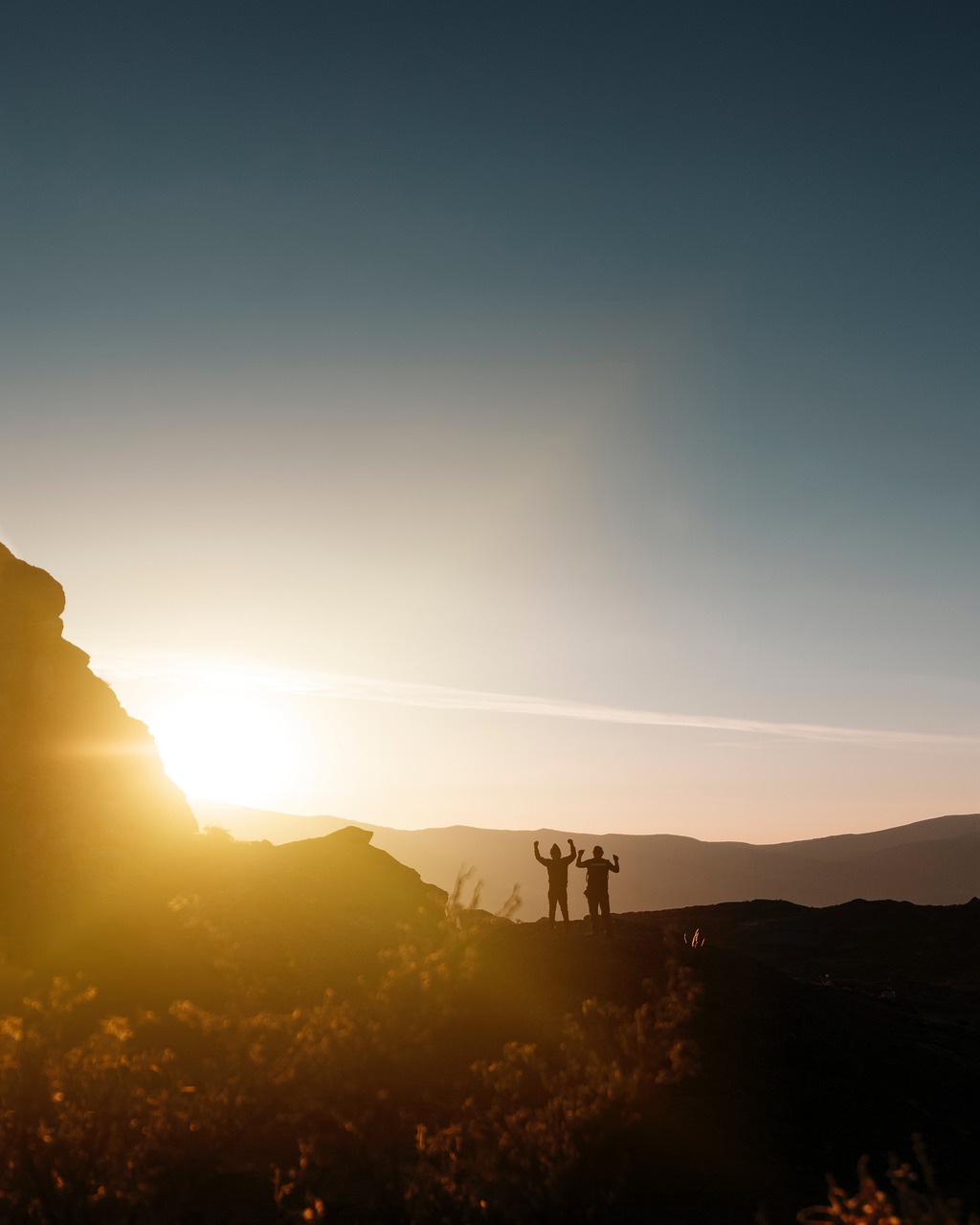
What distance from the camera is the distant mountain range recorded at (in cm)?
12756

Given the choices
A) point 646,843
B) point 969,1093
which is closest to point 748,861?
point 646,843

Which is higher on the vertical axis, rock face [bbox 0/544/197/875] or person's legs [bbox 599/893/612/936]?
rock face [bbox 0/544/197/875]

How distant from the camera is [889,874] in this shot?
131500mm

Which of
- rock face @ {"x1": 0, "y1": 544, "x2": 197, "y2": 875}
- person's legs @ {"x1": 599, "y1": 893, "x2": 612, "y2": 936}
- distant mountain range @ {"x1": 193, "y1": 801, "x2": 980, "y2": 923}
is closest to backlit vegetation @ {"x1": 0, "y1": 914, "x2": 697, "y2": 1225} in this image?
person's legs @ {"x1": 599, "y1": 893, "x2": 612, "y2": 936}

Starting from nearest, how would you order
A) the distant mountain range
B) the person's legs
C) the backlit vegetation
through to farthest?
the backlit vegetation < the person's legs < the distant mountain range

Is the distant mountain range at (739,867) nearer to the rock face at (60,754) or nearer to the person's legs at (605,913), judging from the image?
the rock face at (60,754)

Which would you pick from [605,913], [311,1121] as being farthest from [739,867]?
[311,1121]

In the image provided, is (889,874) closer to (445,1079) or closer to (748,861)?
(748,861)

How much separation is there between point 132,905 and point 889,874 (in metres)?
139

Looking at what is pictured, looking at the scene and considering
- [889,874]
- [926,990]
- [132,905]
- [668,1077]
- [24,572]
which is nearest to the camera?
[668,1077]

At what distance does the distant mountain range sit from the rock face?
89471 mm

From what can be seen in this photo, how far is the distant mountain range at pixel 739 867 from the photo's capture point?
127562 mm

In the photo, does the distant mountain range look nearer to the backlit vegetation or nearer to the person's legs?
the person's legs

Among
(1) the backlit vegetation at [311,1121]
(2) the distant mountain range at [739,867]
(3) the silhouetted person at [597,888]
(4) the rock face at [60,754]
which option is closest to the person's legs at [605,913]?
(3) the silhouetted person at [597,888]
